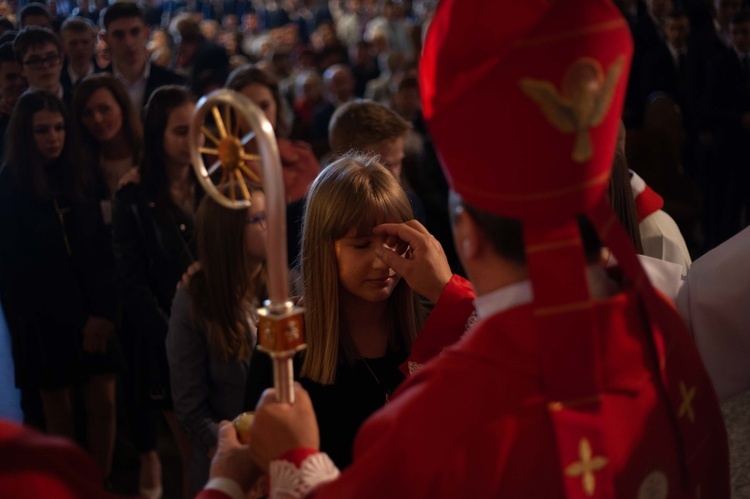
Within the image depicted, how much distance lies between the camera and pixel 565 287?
136 centimetres

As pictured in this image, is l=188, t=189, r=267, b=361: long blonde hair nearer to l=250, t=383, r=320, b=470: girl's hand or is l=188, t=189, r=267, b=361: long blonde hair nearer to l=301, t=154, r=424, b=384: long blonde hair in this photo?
l=301, t=154, r=424, b=384: long blonde hair

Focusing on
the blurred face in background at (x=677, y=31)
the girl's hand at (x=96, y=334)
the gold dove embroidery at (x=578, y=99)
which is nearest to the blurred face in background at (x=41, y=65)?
the girl's hand at (x=96, y=334)

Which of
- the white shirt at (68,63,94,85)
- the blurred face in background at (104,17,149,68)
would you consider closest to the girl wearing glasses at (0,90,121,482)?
the blurred face in background at (104,17,149,68)

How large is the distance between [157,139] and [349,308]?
2190 millimetres

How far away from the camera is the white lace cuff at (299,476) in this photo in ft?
4.90

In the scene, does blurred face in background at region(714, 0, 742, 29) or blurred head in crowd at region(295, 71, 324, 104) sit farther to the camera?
blurred head in crowd at region(295, 71, 324, 104)

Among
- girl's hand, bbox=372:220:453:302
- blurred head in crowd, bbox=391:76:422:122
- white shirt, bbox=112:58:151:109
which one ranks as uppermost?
girl's hand, bbox=372:220:453:302

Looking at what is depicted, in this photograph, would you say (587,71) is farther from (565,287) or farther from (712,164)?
(712,164)

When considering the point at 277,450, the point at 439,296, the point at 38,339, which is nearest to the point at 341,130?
the point at 38,339

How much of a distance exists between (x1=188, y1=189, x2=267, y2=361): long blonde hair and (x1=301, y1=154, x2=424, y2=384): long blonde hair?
33.7 inches

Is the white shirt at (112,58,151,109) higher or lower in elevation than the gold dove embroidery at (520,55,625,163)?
lower

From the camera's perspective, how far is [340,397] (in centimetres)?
231

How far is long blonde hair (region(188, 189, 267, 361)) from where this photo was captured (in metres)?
3.29

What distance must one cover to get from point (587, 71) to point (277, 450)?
738mm
